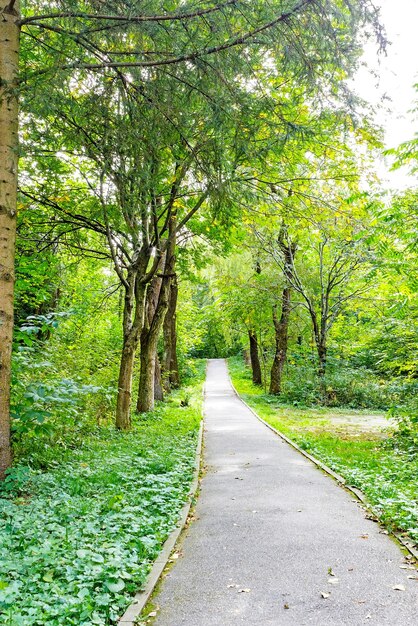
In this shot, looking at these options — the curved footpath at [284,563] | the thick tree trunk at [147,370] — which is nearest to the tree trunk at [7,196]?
the curved footpath at [284,563]

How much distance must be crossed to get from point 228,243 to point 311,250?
635 cm

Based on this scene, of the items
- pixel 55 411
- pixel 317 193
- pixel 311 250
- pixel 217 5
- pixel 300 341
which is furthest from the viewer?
pixel 300 341

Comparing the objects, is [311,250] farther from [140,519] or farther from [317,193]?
[140,519]

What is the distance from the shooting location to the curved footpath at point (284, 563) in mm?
3539

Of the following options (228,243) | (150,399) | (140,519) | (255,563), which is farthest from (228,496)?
(228,243)

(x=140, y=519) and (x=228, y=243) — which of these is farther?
(x=228, y=243)

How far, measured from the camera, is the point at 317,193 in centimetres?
974

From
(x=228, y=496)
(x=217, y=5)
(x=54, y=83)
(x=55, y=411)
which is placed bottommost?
(x=228, y=496)

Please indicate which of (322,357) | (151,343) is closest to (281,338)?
(322,357)

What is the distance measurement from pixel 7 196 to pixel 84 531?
404 cm

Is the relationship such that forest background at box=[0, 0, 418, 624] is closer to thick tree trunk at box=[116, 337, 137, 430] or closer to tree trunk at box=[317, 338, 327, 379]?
thick tree trunk at box=[116, 337, 137, 430]

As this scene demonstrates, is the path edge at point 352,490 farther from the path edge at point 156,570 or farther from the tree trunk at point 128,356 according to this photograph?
the tree trunk at point 128,356

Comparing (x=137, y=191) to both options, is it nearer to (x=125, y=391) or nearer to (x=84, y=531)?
(x=84, y=531)

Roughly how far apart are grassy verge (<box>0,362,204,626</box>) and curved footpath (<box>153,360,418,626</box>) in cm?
40
